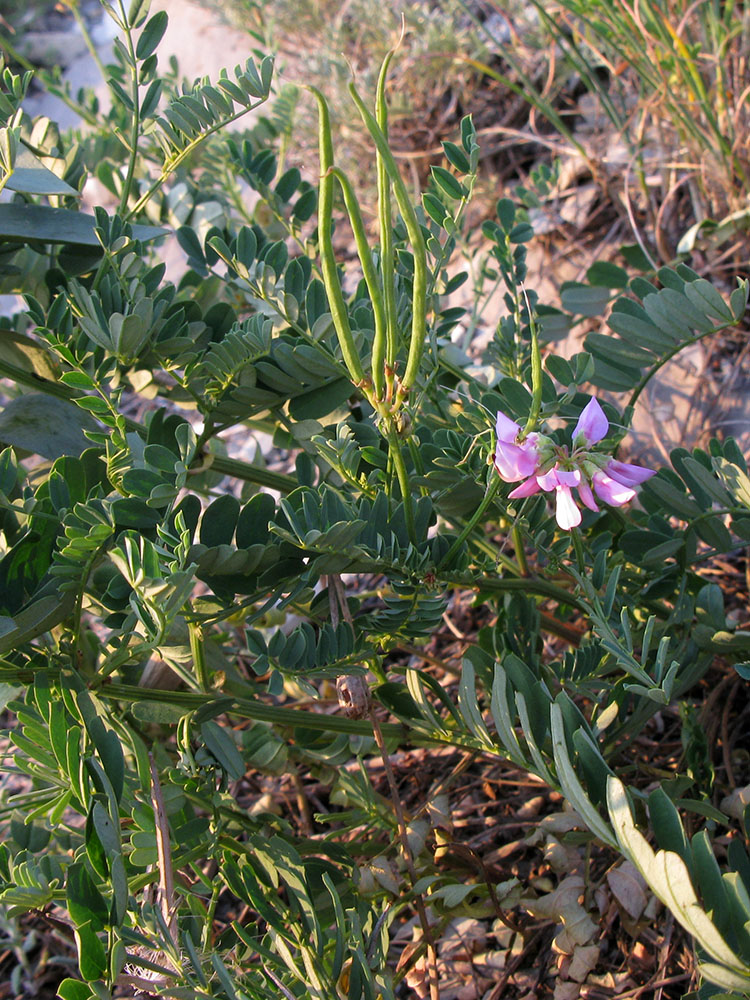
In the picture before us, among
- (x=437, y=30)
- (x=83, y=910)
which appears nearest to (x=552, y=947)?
(x=83, y=910)

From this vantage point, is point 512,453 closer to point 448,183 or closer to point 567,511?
point 567,511

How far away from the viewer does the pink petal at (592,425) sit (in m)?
0.68

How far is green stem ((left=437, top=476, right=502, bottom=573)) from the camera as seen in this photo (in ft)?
2.26

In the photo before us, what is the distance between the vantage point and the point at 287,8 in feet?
8.32

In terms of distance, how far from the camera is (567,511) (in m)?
0.65

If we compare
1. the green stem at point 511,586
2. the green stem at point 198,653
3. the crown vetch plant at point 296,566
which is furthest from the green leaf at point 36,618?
the green stem at point 511,586

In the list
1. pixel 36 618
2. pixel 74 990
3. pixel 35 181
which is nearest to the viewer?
pixel 74 990

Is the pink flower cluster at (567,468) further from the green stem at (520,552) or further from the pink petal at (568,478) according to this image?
the green stem at (520,552)

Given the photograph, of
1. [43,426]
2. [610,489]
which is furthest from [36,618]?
[610,489]

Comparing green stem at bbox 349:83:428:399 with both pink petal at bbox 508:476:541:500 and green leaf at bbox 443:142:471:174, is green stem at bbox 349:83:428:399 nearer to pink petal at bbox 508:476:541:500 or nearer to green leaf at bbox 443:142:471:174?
pink petal at bbox 508:476:541:500

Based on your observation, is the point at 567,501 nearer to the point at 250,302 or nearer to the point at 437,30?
the point at 250,302

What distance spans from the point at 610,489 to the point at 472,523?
0.11m

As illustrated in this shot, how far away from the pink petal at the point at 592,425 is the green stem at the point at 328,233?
0.60 ft

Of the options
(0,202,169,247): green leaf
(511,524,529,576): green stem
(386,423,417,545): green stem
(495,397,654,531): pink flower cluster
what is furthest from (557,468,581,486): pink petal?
(0,202,169,247): green leaf
